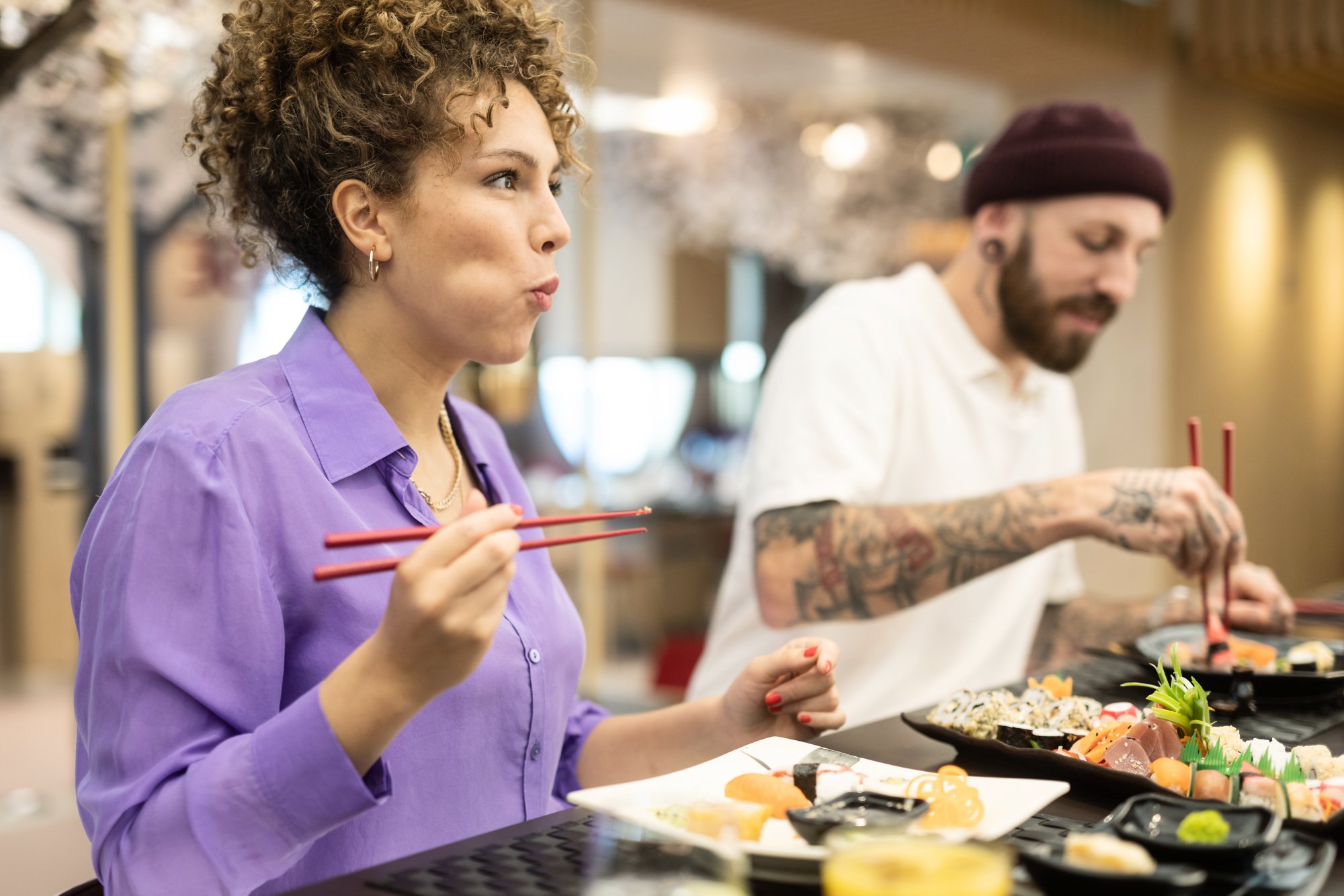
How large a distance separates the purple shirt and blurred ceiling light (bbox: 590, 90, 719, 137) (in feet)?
20.9

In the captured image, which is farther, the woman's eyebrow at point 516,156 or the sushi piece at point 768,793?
the woman's eyebrow at point 516,156

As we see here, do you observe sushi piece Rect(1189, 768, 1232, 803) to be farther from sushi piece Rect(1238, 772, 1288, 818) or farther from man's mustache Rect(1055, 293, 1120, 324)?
man's mustache Rect(1055, 293, 1120, 324)

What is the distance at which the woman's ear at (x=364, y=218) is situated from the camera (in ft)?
4.15

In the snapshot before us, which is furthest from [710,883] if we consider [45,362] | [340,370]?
[45,362]

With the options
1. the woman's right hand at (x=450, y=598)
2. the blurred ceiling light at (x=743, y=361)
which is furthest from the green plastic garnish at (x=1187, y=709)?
the blurred ceiling light at (x=743, y=361)

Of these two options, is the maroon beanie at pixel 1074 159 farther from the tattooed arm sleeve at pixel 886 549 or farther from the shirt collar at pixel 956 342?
the tattooed arm sleeve at pixel 886 549

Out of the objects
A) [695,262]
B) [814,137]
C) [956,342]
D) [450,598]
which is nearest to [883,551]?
[956,342]

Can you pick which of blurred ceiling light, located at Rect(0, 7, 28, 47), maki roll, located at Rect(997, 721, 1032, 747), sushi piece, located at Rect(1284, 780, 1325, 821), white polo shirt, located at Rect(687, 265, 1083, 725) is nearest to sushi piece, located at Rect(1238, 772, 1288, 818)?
sushi piece, located at Rect(1284, 780, 1325, 821)

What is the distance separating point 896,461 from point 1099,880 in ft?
4.81

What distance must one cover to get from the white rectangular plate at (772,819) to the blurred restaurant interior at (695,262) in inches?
31.1

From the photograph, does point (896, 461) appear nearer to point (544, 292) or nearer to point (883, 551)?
point (883, 551)

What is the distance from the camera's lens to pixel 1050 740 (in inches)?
48.3

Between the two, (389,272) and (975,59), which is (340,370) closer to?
(389,272)

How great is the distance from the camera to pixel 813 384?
6.88 ft
